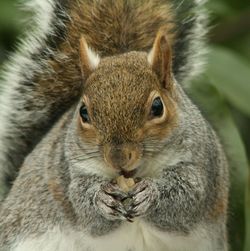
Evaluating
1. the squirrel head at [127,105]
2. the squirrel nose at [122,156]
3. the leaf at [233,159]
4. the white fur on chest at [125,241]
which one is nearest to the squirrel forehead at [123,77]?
the squirrel head at [127,105]

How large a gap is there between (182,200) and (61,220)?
1.24 feet

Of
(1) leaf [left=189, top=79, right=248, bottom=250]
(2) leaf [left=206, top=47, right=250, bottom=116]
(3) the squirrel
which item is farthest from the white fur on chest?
(2) leaf [left=206, top=47, right=250, bottom=116]

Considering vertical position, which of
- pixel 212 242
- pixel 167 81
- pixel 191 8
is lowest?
pixel 212 242

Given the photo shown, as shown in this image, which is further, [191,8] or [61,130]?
[191,8]

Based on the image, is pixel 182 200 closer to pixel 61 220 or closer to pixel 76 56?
pixel 61 220

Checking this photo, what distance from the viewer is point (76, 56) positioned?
145 inches

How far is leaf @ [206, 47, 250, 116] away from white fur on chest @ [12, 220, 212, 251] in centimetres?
60

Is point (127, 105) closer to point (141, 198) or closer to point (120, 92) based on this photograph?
point (120, 92)

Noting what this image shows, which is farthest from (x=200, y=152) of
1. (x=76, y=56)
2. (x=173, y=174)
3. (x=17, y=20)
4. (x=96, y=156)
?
(x=17, y=20)

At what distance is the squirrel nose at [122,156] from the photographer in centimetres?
292

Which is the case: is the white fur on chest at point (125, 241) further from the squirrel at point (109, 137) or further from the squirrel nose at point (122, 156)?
the squirrel nose at point (122, 156)

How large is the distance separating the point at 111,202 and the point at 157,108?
0.29 m

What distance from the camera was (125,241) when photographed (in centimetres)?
321

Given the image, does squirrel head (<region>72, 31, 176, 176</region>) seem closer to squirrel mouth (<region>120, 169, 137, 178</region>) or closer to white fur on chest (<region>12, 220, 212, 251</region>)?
squirrel mouth (<region>120, 169, 137, 178</region>)
